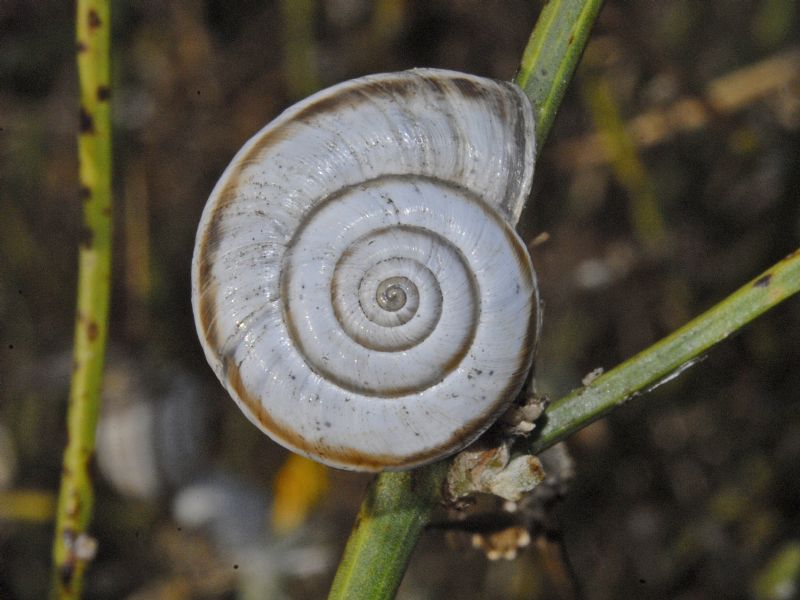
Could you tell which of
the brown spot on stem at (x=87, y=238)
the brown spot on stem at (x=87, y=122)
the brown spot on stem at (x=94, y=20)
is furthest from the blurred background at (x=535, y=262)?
the brown spot on stem at (x=94, y=20)

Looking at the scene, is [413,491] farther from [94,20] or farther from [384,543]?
[94,20]

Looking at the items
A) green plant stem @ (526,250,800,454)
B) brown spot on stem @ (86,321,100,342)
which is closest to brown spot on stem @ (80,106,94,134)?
brown spot on stem @ (86,321,100,342)

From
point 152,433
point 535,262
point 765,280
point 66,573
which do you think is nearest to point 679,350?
point 765,280

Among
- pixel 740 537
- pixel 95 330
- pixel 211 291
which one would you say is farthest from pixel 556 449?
pixel 740 537

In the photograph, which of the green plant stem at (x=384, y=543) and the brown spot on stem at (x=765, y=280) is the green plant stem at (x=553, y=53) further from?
the green plant stem at (x=384, y=543)

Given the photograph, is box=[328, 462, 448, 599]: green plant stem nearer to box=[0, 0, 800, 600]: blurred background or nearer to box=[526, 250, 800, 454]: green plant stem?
box=[526, 250, 800, 454]: green plant stem

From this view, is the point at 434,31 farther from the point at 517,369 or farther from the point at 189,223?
the point at 517,369

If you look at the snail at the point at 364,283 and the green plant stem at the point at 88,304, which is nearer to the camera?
the snail at the point at 364,283
